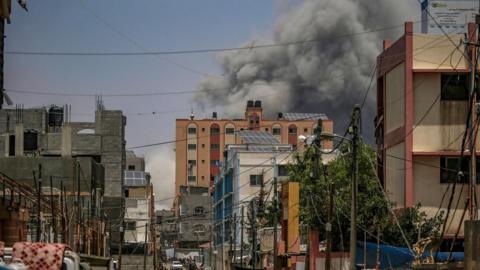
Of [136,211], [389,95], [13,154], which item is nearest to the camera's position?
[389,95]

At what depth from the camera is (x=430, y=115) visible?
51.7 meters

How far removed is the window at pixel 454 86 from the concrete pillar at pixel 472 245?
85.0 ft

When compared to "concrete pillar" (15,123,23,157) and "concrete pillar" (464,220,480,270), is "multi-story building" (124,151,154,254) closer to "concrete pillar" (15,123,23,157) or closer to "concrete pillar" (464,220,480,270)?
"concrete pillar" (15,123,23,157)

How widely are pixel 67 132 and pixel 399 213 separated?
4577cm

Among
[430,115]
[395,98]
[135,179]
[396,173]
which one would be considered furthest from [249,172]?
[430,115]

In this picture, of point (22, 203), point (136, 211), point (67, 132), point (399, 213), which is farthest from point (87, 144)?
point (399, 213)

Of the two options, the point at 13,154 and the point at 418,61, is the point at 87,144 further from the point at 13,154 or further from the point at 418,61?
the point at 418,61

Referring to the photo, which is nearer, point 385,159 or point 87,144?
point 385,159

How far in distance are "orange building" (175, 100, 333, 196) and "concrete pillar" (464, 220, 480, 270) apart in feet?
523

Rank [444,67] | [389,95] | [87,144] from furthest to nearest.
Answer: [87,144], [389,95], [444,67]

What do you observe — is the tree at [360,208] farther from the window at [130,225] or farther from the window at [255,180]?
the window at [130,225]

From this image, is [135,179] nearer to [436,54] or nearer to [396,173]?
[396,173]

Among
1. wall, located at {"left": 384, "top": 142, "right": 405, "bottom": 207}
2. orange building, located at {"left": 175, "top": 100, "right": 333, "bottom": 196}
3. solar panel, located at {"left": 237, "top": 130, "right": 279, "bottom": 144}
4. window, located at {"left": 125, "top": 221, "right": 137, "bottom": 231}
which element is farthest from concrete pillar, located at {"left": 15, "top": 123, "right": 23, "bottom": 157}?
orange building, located at {"left": 175, "top": 100, "right": 333, "bottom": 196}

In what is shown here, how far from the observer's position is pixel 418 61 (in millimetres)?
51312
